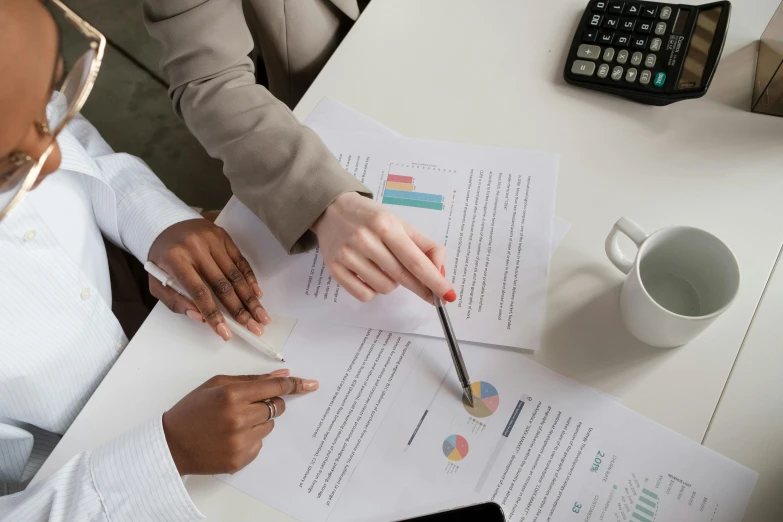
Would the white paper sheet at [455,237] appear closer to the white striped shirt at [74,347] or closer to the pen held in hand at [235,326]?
the pen held in hand at [235,326]

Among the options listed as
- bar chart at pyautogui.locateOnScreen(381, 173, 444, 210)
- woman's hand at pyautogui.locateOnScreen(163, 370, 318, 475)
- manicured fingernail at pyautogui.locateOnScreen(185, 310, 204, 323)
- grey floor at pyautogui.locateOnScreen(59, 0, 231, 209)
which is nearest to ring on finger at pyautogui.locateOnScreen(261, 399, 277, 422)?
woman's hand at pyautogui.locateOnScreen(163, 370, 318, 475)

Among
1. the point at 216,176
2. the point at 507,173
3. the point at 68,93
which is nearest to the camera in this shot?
the point at 68,93

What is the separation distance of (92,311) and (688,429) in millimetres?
636

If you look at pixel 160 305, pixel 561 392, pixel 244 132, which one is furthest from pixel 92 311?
pixel 561 392

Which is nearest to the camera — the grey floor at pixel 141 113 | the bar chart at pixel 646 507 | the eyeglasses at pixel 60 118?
the eyeglasses at pixel 60 118

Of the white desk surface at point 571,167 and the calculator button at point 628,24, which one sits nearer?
the white desk surface at point 571,167

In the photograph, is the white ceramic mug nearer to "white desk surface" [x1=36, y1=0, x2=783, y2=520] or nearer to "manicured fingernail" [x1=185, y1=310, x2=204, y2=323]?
"white desk surface" [x1=36, y1=0, x2=783, y2=520]

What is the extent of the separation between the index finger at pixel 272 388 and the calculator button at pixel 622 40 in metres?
0.51

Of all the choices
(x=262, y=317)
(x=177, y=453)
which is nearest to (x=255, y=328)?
(x=262, y=317)

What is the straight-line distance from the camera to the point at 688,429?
1.58ft

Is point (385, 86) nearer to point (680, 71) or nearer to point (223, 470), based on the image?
point (680, 71)

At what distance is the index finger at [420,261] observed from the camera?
1.67 feet

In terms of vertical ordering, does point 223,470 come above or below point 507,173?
below

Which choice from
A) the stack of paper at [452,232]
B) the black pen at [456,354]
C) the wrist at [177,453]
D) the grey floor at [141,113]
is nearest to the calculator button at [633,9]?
the stack of paper at [452,232]
